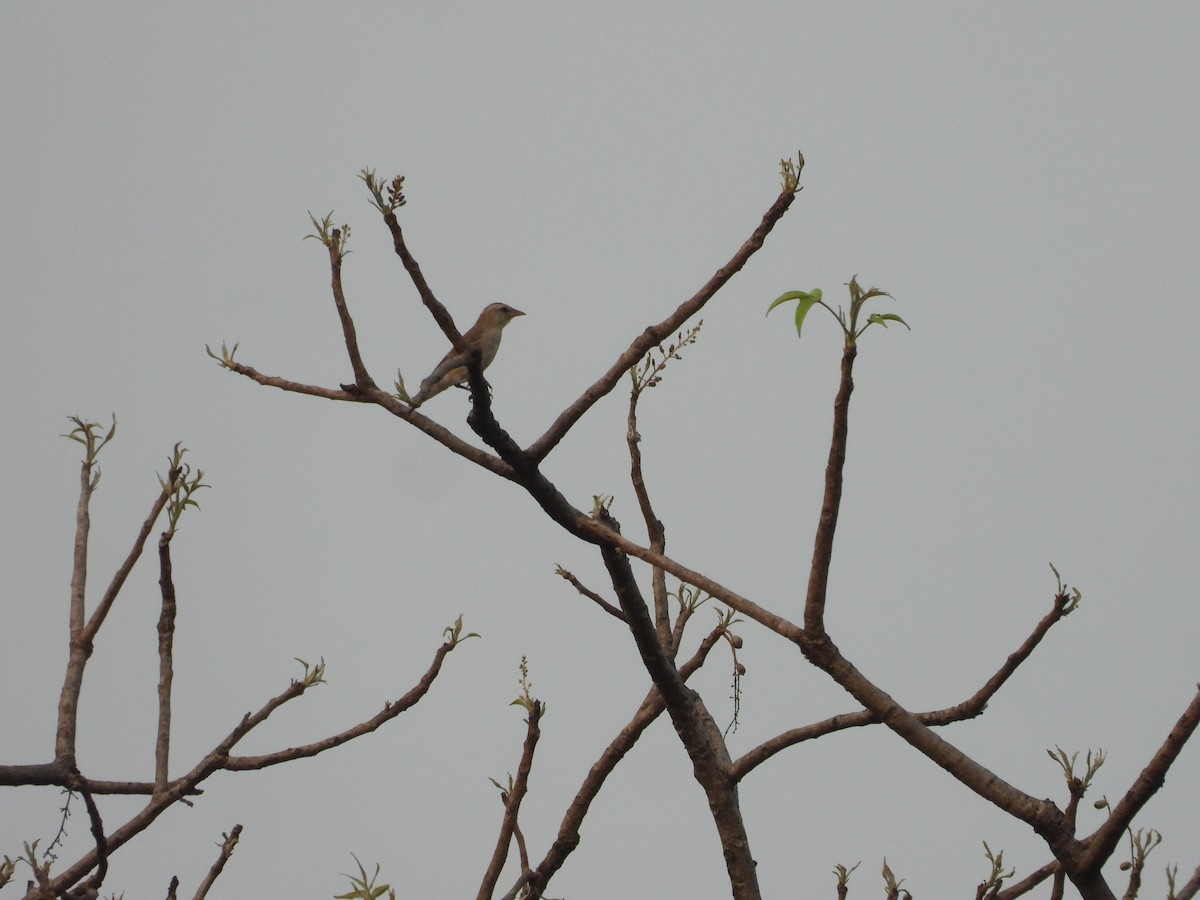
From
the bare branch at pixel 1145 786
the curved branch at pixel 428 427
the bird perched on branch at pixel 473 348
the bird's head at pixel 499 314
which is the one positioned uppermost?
the bird's head at pixel 499 314

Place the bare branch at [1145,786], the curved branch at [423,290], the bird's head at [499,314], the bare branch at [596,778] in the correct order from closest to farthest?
the bare branch at [1145,786], the curved branch at [423,290], the bare branch at [596,778], the bird's head at [499,314]

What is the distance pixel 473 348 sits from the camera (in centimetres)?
453

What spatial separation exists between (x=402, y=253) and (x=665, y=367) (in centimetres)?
276

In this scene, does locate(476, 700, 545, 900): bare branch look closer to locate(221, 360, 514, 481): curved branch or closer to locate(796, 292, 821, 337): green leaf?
locate(221, 360, 514, 481): curved branch

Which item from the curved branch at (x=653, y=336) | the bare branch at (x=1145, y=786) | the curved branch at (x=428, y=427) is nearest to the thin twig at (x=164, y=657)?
the curved branch at (x=428, y=427)

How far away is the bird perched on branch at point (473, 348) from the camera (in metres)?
4.66

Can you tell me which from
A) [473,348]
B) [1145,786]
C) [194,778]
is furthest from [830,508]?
[194,778]

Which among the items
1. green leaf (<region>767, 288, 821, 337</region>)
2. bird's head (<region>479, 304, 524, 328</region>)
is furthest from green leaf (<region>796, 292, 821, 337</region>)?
bird's head (<region>479, 304, 524, 328</region>)

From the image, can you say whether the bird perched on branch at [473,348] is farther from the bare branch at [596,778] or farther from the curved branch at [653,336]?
the bare branch at [596,778]

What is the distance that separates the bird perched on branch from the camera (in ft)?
15.3

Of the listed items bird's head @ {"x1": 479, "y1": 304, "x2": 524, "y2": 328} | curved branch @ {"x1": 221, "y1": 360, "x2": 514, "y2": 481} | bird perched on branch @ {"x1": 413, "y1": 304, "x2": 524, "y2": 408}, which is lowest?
curved branch @ {"x1": 221, "y1": 360, "x2": 514, "y2": 481}

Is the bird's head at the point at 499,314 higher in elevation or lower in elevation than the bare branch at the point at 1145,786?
higher

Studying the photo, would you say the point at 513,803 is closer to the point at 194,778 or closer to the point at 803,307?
the point at 194,778

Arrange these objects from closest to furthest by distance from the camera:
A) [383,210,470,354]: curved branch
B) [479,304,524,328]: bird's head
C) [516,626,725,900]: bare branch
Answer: [383,210,470,354]: curved branch
[516,626,725,900]: bare branch
[479,304,524,328]: bird's head
